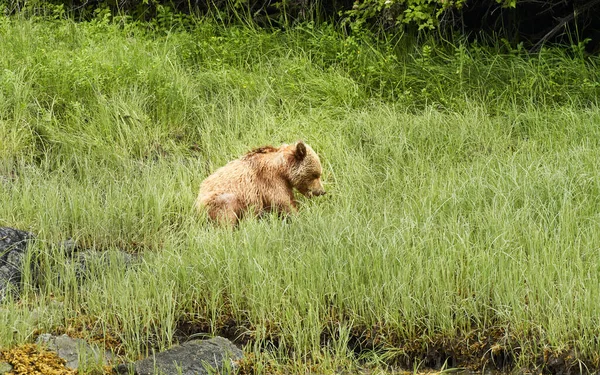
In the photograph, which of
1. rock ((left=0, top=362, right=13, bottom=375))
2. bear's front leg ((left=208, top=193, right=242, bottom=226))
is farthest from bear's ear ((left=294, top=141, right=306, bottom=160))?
rock ((left=0, top=362, right=13, bottom=375))

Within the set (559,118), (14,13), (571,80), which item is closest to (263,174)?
(559,118)

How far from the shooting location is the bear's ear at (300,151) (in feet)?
23.3

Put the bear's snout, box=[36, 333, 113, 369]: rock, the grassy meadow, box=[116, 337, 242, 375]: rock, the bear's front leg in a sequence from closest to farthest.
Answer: box=[116, 337, 242, 375]: rock → box=[36, 333, 113, 369]: rock → the grassy meadow → the bear's front leg → the bear's snout

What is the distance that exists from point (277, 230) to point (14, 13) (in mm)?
6447

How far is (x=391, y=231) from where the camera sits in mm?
6613

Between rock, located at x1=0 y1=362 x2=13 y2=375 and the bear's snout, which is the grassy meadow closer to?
the bear's snout

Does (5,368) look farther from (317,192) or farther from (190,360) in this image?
(317,192)

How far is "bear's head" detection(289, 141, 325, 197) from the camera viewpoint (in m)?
7.18

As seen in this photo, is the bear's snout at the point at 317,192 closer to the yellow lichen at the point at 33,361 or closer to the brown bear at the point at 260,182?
the brown bear at the point at 260,182

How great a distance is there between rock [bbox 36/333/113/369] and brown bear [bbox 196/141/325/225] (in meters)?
1.64

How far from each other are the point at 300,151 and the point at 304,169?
13 cm

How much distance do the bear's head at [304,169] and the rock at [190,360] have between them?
1.92m

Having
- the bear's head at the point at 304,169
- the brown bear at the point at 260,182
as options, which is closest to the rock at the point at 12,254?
the brown bear at the point at 260,182

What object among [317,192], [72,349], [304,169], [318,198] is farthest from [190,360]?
[318,198]
